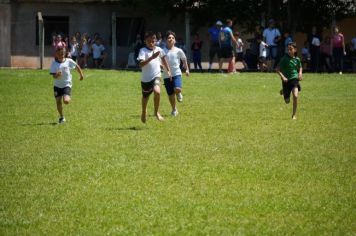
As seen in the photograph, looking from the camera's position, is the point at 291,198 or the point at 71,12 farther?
the point at 71,12

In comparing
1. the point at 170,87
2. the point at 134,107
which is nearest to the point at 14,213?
the point at 170,87

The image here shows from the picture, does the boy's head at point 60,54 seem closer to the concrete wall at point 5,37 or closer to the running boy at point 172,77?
the running boy at point 172,77

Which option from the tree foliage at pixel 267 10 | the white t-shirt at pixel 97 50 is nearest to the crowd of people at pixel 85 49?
the white t-shirt at pixel 97 50

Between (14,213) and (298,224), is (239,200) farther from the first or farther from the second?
(14,213)

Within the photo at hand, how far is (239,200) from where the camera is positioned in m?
8.29

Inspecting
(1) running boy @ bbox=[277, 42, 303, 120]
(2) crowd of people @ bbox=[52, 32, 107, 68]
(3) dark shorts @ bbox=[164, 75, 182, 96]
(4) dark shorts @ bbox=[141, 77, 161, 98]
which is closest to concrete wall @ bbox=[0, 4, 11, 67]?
(2) crowd of people @ bbox=[52, 32, 107, 68]

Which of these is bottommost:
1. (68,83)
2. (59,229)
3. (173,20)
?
(59,229)

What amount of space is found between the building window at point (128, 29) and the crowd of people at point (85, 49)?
3756mm

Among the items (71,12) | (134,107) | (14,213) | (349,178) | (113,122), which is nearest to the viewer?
(14,213)

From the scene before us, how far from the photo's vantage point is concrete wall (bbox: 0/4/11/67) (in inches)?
1484

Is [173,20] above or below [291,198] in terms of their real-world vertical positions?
above

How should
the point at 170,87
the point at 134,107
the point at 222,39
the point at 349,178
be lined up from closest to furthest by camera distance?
the point at 349,178 → the point at 170,87 → the point at 134,107 → the point at 222,39

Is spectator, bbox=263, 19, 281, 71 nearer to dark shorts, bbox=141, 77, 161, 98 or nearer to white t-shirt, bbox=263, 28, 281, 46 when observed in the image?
white t-shirt, bbox=263, 28, 281, 46

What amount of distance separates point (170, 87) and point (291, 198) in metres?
9.02
